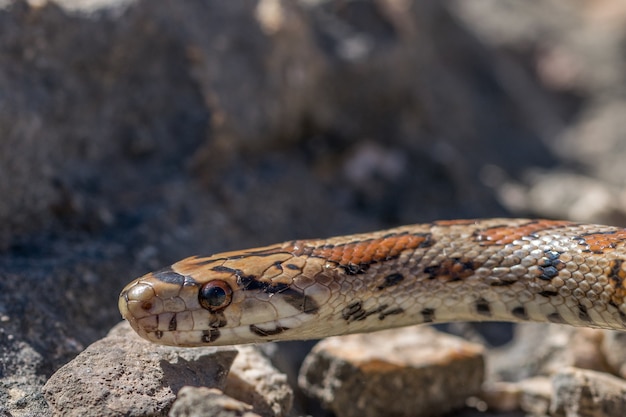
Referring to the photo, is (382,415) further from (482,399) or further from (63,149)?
(63,149)

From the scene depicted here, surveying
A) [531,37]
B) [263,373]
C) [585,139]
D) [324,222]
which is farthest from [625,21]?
[263,373]

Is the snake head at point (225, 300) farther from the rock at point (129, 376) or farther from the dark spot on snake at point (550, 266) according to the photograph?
the dark spot on snake at point (550, 266)

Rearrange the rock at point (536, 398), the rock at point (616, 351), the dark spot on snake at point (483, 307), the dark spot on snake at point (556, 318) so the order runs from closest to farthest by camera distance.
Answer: the dark spot on snake at point (556, 318)
the dark spot on snake at point (483, 307)
the rock at point (536, 398)
the rock at point (616, 351)

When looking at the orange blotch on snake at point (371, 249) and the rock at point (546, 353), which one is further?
the rock at point (546, 353)

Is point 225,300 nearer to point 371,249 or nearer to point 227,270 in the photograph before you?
point 227,270

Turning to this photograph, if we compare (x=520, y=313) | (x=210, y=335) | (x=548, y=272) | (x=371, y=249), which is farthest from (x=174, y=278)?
(x=548, y=272)

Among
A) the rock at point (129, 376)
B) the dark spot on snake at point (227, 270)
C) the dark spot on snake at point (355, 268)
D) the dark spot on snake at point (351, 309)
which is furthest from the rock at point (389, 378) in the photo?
the dark spot on snake at point (227, 270)
